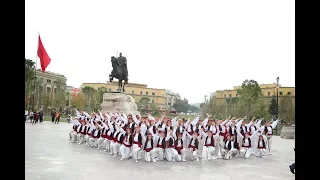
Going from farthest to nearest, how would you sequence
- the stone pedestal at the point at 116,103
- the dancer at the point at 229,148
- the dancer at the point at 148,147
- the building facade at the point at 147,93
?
the building facade at the point at 147,93 → the stone pedestal at the point at 116,103 → the dancer at the point at 229,148 → the dancer at the point at 148,147

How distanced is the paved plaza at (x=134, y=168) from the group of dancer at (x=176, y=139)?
46 centimetres

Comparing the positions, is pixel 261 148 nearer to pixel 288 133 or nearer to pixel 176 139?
pixel 176 139

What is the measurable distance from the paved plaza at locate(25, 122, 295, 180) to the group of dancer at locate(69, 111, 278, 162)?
46cm

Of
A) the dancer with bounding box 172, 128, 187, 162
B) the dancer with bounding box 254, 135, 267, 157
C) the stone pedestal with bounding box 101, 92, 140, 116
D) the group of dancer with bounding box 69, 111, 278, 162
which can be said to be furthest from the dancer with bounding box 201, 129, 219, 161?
the stone pedestal with bounding box 101, 92, 140, 116

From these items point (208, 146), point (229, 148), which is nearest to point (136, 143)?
point (208, 146)

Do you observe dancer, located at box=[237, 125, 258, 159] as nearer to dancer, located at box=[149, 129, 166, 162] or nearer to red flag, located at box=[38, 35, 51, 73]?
dancer, located at box=[149, 129, 166, 162]

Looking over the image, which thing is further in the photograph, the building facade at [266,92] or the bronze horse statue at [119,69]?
the building facade at [266,92]

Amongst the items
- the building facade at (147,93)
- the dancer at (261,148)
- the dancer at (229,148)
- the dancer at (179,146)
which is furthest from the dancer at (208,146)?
the building facade at (147,93)

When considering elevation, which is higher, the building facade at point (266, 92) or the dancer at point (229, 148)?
the building facade at point (266, 92)

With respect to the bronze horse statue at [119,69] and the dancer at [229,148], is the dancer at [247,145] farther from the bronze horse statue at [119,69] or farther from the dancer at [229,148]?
the bronze horse statue at [119,69]

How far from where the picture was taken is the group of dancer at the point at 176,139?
36.0 ft

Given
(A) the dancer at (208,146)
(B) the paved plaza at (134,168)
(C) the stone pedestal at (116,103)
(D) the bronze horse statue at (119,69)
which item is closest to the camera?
(B) the paved plaza at (134,168)
